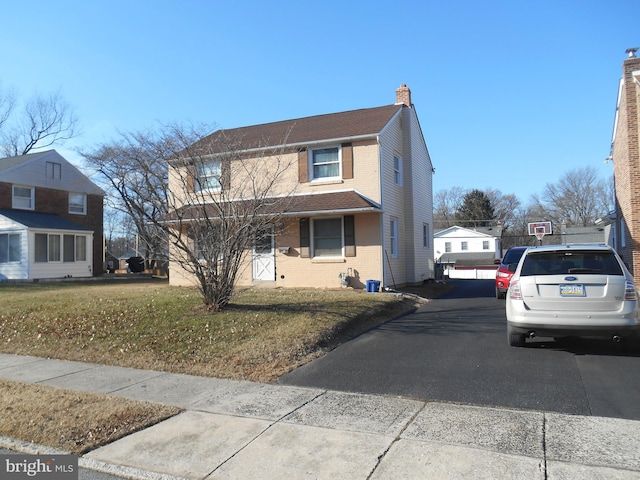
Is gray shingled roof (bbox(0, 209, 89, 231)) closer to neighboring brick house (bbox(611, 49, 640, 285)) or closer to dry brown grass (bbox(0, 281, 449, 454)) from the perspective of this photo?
dry brown grass (bbox(0, 281, 449, 454))

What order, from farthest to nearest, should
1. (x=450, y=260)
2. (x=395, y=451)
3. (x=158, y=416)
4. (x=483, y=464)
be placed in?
(x=450, y=260)
(x=158, y=416)
(x=395, y=451)
(x=483, y=464)

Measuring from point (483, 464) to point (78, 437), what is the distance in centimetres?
384

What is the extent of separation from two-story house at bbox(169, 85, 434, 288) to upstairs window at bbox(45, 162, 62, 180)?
14.5 meters

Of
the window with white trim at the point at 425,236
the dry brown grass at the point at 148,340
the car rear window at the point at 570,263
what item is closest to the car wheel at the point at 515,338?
the car rear window at the point at 570,263

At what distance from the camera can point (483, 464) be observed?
390 centimetres

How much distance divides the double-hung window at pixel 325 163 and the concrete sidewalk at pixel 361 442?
12.0 m

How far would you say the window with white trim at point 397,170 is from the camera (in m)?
18.6

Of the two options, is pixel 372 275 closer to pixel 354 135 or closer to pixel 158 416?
pixel 354 135

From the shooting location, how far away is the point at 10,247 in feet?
82.0

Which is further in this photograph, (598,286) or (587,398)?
(598,286)

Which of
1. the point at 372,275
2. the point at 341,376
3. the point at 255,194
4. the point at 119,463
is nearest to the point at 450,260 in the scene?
the point at 372,275

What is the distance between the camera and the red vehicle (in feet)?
46.9

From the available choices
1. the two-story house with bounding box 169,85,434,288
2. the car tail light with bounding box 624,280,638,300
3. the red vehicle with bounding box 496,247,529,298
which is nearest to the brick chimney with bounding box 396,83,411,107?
the two-story house with bounding box 169,85,434,288

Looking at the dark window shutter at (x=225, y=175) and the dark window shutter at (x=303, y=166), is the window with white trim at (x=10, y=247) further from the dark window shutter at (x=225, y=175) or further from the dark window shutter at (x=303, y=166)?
the dark window shutter at (x=225, y=175)
